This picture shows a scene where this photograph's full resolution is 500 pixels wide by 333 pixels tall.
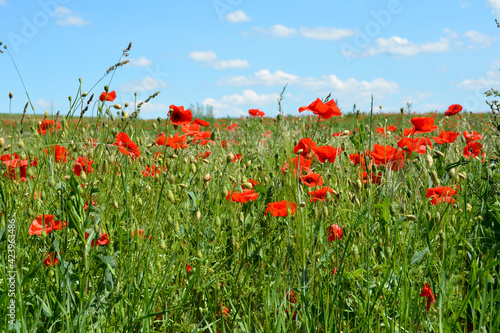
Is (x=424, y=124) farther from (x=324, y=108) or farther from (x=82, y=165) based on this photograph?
(x=82, y=165)

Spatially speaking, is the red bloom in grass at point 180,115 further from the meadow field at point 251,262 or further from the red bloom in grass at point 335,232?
the red bloom in grass at point 335,232

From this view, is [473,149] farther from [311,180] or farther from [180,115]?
[180,115]

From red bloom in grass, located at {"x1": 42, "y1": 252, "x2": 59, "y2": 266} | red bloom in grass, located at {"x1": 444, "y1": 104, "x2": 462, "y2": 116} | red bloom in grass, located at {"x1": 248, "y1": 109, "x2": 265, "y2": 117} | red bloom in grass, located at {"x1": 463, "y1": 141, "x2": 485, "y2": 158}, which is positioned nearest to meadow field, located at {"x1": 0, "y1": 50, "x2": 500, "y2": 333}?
red bloom in grass, located at {"x1": 42, "y1": 252, "x2": 59, "y2": 266}

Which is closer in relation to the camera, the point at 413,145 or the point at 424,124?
the point at 424,124

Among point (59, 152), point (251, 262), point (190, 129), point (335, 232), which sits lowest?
point (251, 262)

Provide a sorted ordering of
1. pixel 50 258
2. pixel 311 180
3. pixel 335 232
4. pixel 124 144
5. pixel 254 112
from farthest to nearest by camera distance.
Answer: pixel 254 112
pixel 124 144
pixel 311 180
pixel 335 232
pixel 50 258

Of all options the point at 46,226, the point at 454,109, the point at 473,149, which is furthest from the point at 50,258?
the point at 454,109

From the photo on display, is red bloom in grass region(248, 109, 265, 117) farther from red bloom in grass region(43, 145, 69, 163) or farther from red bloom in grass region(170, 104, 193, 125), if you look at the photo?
red bloom in grass region(43, 145, 69, 163)

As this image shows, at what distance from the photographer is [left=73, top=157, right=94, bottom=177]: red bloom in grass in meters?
2.02

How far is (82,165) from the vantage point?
214 cm

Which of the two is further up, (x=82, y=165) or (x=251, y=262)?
(x=82, y=165)

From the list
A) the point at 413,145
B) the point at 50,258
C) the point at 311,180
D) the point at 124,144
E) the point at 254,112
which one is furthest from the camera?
the point at 254,112

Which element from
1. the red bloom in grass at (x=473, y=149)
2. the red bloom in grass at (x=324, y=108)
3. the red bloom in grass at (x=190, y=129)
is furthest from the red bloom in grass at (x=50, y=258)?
the red bloom in grass at (x=473, y=149)

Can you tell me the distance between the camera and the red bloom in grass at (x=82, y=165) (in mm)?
2022
